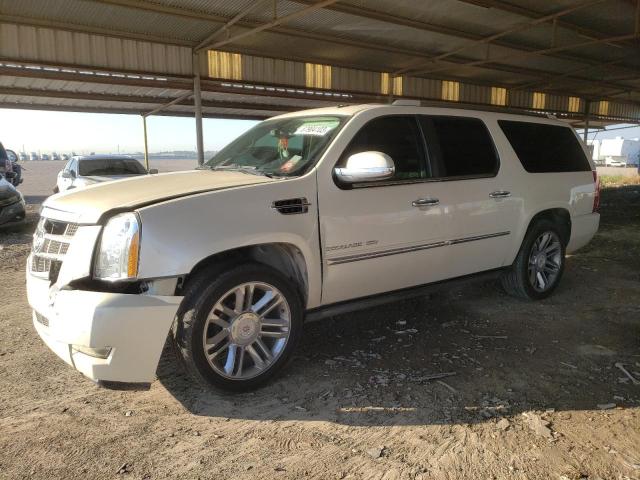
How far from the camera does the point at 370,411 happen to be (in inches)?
117

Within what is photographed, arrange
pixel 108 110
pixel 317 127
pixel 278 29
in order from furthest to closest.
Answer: pixel 108 110, pixel 278 29, pixel 317 127

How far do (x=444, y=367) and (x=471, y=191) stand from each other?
1523 mm

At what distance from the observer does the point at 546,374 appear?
347 cm

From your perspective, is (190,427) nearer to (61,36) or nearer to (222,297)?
(222,297)

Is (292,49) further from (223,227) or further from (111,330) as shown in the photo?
(111,330)

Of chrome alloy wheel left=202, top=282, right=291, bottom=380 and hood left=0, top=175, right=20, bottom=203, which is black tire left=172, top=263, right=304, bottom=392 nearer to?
chrome alloy wheel left=202, top=282, right=291, bottom=380

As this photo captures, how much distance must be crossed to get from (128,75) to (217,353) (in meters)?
12.0

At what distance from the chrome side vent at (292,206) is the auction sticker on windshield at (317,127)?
660 millimetres

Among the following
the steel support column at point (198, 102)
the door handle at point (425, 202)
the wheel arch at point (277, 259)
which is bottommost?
the wheel arch at point (277, 259)

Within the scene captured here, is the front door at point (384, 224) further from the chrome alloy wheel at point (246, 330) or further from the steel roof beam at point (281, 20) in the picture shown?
the steel roof beam at point (281, 20)

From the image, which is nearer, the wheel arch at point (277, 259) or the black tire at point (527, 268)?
the wheel arch at point (277, 259)

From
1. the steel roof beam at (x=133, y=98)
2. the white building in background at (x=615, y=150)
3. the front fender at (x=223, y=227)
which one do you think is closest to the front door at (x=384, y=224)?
the front fender at (x=223, y=227)

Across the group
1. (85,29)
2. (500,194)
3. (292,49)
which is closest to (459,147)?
(500,194)

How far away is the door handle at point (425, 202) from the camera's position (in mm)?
3746
